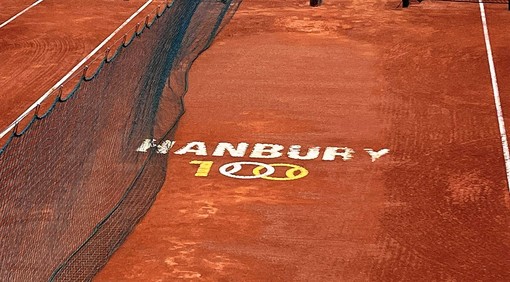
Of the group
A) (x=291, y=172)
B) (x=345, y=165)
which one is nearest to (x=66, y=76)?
(x=291, y=172)

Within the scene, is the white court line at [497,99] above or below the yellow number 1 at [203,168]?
below

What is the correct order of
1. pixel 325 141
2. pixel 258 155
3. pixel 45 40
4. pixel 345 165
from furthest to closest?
pixel 45 40
pixel 325 141
pixel 258 155
pixel 345 165

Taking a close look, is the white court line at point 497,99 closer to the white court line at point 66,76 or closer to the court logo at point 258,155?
the court logo at point 258,155

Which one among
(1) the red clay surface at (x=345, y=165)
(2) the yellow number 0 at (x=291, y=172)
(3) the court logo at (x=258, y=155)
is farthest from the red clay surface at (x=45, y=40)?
(2) the yellow number 0 at (x=291, y=172)

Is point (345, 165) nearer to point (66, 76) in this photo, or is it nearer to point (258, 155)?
point (258, 155)

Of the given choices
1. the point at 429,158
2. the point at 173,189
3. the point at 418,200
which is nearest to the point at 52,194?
the point at 173,189

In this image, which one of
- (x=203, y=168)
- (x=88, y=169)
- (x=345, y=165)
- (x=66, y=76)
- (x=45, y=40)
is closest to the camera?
(x=88, y=169)
